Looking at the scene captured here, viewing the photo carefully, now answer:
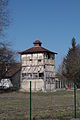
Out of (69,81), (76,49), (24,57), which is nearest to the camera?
(24,57)

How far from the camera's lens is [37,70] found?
60406 millimetres

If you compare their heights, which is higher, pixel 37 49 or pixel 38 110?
pixel 37 49

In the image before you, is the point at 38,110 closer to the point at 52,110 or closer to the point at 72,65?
the point at 52,110

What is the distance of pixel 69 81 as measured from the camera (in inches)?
3214

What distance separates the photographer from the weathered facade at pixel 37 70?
198 feet

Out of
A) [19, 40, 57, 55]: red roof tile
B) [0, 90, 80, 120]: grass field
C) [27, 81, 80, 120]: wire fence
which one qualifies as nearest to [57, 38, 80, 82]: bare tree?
[19, 40, 57, 55]: red roof tile

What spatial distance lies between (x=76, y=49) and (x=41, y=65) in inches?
1167

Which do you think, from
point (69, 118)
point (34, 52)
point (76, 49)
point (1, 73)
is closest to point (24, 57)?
point (34, 52)

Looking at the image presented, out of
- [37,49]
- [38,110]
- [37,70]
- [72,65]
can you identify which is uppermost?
[37,49]

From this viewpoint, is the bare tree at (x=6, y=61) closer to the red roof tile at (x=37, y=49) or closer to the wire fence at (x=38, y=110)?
the red roof tile at (x=37, y=49)

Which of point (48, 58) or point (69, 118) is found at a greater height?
point (48, 58)

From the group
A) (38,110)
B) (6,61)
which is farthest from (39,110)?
(6,61)

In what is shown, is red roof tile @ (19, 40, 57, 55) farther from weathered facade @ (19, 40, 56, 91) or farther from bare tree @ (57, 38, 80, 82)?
bare tree @ (57, 38, 80, 82)

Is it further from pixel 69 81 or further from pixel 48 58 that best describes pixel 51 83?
pixel 69 81
